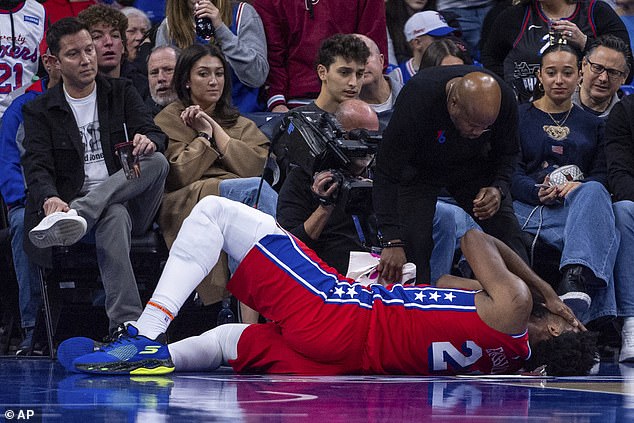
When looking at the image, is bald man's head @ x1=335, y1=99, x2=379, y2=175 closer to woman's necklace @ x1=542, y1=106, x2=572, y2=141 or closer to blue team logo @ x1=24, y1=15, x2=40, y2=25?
woman's necklace @ x1=542, y1=106, x2=572, y2=141

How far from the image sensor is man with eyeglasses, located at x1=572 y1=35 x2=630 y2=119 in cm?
617

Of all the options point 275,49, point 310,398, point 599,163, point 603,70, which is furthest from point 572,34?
point 310,398

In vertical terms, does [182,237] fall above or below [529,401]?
above

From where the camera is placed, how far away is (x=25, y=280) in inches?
218

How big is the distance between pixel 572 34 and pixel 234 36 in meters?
2.04

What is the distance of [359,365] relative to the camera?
393cm

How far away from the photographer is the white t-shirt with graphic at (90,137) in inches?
215

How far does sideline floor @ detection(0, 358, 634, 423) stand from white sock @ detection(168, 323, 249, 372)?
0.18m

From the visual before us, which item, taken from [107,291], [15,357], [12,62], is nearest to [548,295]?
[107,291]

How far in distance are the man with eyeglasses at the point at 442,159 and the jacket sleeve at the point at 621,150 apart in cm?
94

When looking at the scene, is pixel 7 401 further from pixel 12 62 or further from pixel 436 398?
pixel 12 62

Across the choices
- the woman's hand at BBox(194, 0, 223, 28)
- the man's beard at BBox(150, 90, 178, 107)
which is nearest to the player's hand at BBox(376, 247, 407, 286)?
the man's beard at BBox(150, 90, 178, 107)

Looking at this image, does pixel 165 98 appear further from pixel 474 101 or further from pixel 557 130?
pixel 474 101

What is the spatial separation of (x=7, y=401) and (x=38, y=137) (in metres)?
2.89
